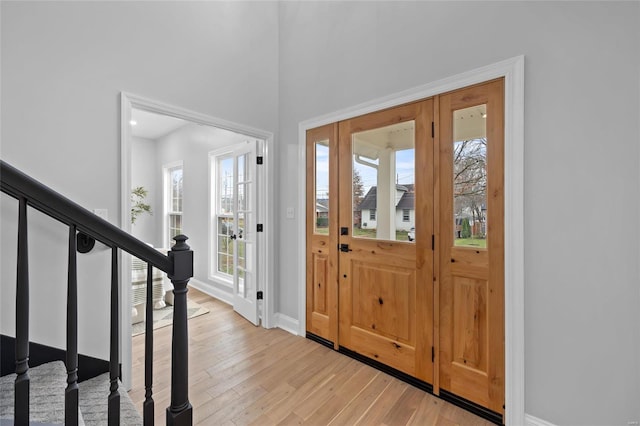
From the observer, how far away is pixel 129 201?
1999 mm

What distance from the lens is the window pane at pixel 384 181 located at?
2.12 m

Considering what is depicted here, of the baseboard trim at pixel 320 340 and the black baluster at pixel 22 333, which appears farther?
the baseboard trim at pixel 320 340

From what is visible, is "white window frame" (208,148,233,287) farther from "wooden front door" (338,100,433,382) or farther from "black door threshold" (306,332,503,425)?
"wooden front door" (338,100,433,382)

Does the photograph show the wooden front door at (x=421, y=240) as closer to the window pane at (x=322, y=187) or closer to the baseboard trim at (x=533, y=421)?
the window pane at (x=322, y=187)

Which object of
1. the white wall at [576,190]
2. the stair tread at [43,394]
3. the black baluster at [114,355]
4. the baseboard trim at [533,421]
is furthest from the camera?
the baseboard trim at [533,421]

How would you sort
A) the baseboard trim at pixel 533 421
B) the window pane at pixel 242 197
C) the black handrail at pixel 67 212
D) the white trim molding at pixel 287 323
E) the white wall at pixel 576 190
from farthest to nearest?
the window pane at pixel 242 197 < the white trim molding at pixel 287 323 < the baseboard trim at pixel 533 421 < the white wall at pixel 576 190 < the black handrail at pixel 67 212

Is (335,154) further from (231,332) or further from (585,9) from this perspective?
(231,332)

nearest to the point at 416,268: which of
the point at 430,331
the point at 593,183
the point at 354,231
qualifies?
the point at 430,331

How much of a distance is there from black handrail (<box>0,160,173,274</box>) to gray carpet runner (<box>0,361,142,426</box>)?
0.66 m

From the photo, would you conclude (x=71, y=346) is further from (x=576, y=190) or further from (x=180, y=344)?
(x=576, y=190)

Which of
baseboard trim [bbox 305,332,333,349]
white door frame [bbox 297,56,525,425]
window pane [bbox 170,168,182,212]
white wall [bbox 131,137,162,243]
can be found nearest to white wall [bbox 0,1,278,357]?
baseboard trim [bbox 305,332,333,349]

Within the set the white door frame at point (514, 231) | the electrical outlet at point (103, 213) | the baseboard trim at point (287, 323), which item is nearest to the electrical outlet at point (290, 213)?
the baseboard trim at point (287, 323)

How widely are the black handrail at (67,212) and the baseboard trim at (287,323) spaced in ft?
6.62

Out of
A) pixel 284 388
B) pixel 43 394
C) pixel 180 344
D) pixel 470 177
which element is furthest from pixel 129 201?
pixel 470 177
